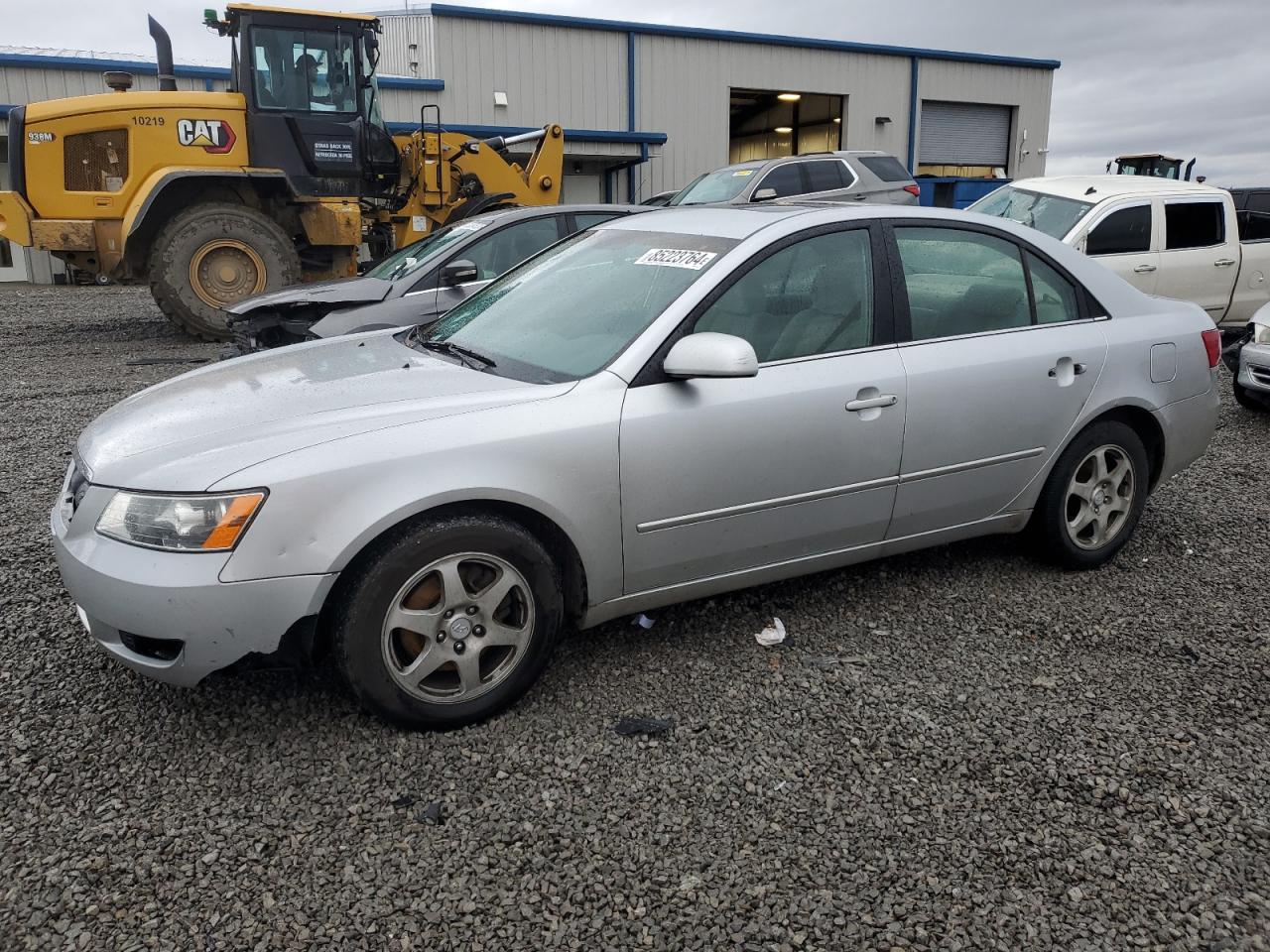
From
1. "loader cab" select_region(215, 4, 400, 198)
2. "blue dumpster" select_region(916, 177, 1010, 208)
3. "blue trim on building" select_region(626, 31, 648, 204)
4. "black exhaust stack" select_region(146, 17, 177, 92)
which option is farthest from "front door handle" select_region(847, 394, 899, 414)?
"blue trim on building" select_region(626, 31, 648, 204)

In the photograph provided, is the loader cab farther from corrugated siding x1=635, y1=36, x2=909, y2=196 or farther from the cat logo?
corrugated siding x1=635, y1=36, x2=909, y2=196

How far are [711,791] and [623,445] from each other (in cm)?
105

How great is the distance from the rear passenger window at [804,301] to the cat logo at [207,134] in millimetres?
9555

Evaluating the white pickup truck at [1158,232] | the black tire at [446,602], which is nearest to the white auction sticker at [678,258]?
the black tire at [446,602]

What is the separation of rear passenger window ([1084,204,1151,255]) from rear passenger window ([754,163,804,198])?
3.97m

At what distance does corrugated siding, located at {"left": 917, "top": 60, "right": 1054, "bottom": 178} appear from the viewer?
2689 cm

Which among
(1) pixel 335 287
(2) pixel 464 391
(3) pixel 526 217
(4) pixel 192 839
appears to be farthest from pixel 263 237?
(4) pixel 192 839

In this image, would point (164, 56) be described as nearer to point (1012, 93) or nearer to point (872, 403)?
point (872, 403)

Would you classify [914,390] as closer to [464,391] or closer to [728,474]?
[728,474]

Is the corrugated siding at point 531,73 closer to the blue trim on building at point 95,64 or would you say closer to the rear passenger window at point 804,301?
the blue trim on building at point 95,64

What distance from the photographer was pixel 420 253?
7969 mm

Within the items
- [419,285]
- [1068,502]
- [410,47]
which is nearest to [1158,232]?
[1068,502]

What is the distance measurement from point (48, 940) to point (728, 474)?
219 centimetres

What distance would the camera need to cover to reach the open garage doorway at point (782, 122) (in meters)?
27.1
